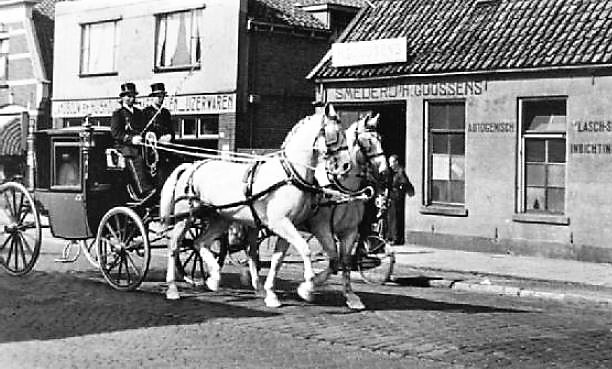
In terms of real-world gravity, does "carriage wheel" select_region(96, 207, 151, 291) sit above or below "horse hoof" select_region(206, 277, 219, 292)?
above

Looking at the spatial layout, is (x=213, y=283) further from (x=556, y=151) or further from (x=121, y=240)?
(x=556, y=151)

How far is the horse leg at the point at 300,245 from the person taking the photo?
10703mm

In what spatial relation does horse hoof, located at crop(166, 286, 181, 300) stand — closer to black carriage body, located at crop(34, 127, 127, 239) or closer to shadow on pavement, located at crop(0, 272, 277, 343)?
shadow on pavement, located at crop(0, 272, 277, 343)

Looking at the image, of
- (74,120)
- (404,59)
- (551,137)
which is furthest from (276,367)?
(74,120)

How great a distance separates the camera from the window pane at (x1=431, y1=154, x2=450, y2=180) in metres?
Answer: 20.0

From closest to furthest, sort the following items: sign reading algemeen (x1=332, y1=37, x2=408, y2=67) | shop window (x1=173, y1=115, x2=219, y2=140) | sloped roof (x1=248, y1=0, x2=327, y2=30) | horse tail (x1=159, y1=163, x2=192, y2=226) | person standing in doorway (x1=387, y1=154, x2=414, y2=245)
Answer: horse tail (x1=159, y1=163, x2=192, y2=226) → person standing in doorway (x1=387, y1=154, x2=414, y2=245) → sign reading algemeen (x1=332, y1=37, x2=408, y2=67) → sloped roof (x1=248, y1=0, x2=327, y2=30) → shop window (x1=173, y1=115, x2=219, y2=140)

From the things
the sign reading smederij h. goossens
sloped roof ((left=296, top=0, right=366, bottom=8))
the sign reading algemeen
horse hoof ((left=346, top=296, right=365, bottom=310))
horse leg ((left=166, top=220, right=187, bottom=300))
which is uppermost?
sloped roof ((left=296, top=0, right=366, bottom=8))

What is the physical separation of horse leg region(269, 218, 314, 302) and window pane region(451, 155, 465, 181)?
932 centimetres

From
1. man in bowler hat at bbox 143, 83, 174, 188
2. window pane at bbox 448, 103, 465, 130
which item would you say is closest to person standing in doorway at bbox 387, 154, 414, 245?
window pane at bbox 448, 103, 465, 130

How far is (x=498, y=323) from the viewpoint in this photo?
1033 cm

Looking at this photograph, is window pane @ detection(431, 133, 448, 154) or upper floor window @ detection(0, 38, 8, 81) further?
upper floor window @ detection(0, 38, 8, 81)

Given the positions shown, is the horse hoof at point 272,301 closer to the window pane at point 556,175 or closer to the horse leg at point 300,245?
the horse leg at point 300,245

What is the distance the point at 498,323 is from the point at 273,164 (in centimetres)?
309

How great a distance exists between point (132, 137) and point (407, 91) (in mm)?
9046
